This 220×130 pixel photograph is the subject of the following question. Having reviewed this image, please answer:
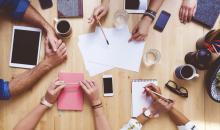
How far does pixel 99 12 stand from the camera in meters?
1.71

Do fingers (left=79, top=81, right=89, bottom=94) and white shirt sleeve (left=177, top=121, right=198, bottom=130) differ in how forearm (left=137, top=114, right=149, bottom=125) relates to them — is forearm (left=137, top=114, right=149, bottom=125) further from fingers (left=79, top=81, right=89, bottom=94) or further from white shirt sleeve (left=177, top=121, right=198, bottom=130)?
fingers (left=79, top=81, right=89, bottom=94)

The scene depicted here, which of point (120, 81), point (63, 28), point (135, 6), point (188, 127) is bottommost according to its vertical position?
point (188, 127)

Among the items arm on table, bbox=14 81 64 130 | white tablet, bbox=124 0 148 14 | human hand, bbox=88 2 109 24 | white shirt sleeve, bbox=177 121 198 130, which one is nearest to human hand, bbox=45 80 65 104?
arm on table, bbox=14 81 64 130

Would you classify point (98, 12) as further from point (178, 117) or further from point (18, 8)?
point (178, 117)

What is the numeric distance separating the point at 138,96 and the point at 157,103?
97 millimetres

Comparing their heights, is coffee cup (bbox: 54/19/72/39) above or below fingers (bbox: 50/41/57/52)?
above

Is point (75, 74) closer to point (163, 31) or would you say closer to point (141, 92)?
point (141, 92)

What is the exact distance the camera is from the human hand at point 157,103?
1.71 meters

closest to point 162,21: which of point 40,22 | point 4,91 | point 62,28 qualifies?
point 62,28

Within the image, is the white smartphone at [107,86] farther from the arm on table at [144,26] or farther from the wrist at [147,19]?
the wrist at [147,19]

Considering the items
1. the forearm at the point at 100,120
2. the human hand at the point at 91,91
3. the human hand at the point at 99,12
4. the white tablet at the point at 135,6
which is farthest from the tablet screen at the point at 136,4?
the forearm at the point at 100,120

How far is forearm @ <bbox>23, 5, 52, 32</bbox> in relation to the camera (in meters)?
1.71

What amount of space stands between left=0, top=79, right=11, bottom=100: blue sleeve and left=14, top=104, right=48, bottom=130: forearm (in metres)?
0.13

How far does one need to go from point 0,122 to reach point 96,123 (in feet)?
1.50
